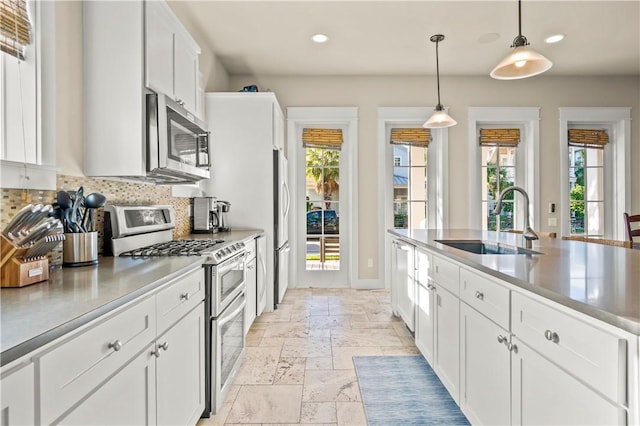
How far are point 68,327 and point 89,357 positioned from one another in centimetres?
15

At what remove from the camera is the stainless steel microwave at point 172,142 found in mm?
1960

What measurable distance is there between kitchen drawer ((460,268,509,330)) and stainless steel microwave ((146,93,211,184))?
163 centimetres

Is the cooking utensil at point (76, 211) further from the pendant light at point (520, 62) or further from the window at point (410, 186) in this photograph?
the window at point (410, 186)

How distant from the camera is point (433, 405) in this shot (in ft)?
6.66

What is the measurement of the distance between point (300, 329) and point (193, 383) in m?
1.65

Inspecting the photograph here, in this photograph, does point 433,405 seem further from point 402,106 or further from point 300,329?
point 402,106

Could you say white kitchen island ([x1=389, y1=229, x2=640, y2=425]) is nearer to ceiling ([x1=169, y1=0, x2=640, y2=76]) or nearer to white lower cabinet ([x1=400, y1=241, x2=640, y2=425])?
white lower cabinet ([x1=400, y1=241, x2=640, y2=425])

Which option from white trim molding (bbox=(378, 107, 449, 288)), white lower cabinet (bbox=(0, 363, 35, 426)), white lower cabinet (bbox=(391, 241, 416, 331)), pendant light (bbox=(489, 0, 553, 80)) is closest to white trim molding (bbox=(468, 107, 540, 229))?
white trim molding (bbox=(378, 107, 449, 288))

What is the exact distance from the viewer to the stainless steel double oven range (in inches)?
73.5

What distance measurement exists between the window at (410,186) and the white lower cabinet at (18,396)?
4.53 meters

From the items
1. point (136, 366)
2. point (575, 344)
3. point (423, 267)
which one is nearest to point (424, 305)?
point (423, 267)

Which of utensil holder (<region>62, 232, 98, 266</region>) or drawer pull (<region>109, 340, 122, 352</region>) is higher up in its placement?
utensil holder (<region>62, 232, 98, 266</region>)

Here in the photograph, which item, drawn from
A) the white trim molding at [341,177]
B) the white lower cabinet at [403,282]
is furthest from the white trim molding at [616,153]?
the white lower cabinet at [403,282]

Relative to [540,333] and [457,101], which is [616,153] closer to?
[457,101]
